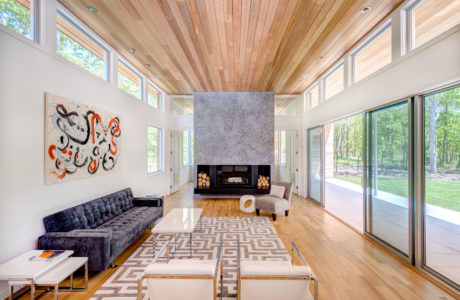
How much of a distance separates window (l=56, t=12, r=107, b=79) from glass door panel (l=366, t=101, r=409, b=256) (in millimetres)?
4758

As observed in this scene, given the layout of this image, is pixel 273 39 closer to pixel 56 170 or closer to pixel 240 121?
pixel 240 121

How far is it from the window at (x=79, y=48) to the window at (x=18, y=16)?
36 cm

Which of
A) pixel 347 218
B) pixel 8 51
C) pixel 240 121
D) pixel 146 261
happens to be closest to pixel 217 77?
pixel 240 121

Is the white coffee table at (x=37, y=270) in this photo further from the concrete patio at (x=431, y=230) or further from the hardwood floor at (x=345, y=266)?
the concrete patio at (x=431, y=230)

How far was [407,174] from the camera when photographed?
273cm

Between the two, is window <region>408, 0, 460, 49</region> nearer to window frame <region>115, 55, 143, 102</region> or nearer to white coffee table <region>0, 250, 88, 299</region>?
white coffee table <region>0, 250, 88, 299</region>

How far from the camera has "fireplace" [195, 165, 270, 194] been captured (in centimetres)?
665

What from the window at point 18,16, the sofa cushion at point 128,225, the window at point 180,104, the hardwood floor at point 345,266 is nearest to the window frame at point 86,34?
the window at point 18,16

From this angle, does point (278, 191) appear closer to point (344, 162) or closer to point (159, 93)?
point (159, 93)

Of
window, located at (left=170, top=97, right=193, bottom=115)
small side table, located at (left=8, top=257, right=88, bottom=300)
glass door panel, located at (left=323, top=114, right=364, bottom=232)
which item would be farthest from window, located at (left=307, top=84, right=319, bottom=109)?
small side table, located at (left=8, top=257, right=88, bottom=300)

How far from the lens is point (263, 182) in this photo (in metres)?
6.65

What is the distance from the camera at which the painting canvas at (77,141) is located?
255 cm

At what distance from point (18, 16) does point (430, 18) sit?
4766 mm

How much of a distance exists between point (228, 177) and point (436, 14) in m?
5.63
